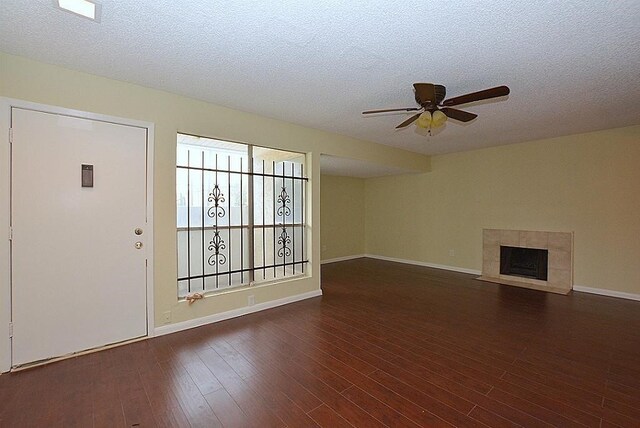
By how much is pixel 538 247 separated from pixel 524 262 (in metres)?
0.39

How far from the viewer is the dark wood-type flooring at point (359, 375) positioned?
1796mm

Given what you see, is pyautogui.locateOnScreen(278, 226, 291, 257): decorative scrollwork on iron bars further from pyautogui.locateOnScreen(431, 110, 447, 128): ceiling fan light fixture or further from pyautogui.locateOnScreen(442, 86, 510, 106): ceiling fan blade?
pyautogui.locateOnScreen(442, 86, 510, 106): ceiling fan blade

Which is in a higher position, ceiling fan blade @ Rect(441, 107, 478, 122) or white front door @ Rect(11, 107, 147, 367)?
ceiling fan blade @ Rect(441, 107, 478, 122)

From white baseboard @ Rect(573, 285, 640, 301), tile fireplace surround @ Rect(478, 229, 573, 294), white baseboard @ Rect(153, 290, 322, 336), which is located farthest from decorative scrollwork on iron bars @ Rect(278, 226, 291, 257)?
white baseboard @ Rect(573, 285, 640, 301)

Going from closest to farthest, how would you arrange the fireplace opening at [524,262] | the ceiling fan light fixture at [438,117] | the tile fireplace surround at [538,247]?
the ceiling fan light fixture at [438,117] → the tile fireplace surround at [538,247] → the fireplace opening at [524,262]

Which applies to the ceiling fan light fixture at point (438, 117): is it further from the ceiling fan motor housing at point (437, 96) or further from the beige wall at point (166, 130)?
the beige wall at point (166, 130)

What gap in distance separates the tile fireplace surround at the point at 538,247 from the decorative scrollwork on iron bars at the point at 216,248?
461 centimetres

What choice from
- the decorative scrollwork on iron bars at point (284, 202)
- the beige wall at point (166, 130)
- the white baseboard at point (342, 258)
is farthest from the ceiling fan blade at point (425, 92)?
the white baseboard at point (342, 258)

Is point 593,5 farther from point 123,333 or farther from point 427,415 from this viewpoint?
point 123,333

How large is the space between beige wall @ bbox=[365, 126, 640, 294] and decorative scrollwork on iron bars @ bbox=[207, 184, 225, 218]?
4761mm

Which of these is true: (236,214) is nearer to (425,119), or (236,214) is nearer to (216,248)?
(216,248)

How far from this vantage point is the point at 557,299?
420 cm

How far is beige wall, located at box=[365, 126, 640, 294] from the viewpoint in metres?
4.23

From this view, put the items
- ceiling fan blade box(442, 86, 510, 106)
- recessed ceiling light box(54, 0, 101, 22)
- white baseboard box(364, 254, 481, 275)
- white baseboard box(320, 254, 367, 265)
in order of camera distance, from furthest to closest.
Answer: white baseboard box(320, 254, 367, 265) → white baseboard box(364, 254, 481, 275) → ceiling fan blade box(442, 86, 510, 106) → recessed ceiling light box(54, 0, 101, 22)
